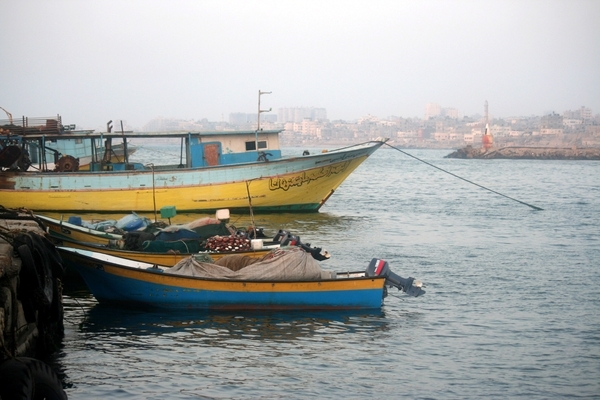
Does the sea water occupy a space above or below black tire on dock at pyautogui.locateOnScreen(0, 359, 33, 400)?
below

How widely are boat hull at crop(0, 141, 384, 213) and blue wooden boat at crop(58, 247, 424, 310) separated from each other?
14431 mm

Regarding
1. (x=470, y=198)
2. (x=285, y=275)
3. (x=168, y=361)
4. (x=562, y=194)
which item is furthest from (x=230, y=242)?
(x=562, y=194)

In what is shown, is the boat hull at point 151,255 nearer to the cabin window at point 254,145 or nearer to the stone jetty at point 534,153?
the cabin window at point 254,145

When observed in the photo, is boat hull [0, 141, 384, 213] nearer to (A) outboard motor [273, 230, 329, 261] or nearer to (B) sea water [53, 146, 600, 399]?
(B) sea water [53, 146, 600, 399]

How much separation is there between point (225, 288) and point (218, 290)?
14cm

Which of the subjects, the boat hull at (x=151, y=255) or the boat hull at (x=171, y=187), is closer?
the boat hull at (x=151, y=255)

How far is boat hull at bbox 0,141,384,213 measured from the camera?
2911 cm

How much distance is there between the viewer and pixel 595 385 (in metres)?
11.6

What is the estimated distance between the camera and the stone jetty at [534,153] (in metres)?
116

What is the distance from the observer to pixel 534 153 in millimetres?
119562

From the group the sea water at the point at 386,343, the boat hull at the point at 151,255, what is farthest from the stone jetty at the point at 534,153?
the boat hull at the point at 151,255

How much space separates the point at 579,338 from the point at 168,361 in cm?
758

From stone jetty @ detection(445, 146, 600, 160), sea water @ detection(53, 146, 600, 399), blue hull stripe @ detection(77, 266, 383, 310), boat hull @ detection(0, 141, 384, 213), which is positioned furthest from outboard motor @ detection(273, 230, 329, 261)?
stone jetty @ detection(445, 146, 600, 160)

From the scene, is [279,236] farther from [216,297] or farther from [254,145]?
[254,145]
